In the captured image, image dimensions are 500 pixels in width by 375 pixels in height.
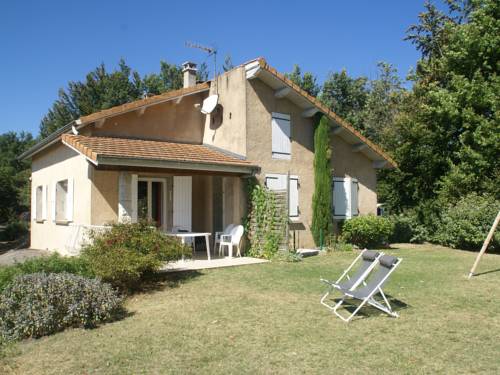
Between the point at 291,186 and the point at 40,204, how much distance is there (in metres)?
10.2

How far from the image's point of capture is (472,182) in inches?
727

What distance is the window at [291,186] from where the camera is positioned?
14820 mm

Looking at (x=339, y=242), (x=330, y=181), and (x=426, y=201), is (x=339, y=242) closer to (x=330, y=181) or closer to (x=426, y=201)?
(x=330, y=181)

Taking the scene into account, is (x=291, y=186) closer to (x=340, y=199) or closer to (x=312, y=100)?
(x=340, y=199)

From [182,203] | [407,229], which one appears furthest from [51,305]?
[407,229]

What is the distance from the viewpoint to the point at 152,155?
12.0 m

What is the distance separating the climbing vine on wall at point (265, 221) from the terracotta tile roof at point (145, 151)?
3.37 feet

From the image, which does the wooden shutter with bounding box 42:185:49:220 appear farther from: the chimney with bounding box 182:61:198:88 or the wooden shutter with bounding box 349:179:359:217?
the wooden shutter with bounding box 349:179:359:217

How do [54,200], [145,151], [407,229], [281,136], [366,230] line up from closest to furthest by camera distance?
[145,151] < [54,200] < [281,136] < [366,230] < [407,229]

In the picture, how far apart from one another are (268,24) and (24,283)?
A: 1193 cm

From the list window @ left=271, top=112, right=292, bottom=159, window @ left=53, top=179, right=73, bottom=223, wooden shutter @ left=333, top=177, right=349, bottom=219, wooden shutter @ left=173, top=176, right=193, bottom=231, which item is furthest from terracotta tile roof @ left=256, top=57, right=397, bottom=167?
window @ left=53, top=179, right=73, bottom=223

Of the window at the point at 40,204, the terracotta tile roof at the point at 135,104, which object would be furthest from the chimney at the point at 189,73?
the window at the point at 40,204

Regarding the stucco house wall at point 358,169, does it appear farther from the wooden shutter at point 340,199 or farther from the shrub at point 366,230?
the shrub at point 366,230

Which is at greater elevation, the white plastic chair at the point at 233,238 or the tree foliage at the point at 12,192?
the tree foliage at the point at 12,192
